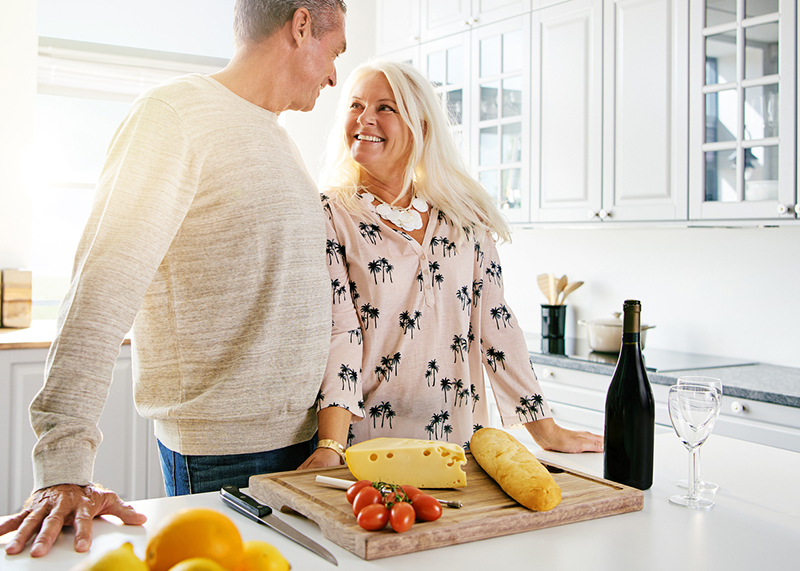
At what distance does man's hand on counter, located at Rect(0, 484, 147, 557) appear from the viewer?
769 millimetres

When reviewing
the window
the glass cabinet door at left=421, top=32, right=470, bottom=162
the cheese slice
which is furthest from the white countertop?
the window

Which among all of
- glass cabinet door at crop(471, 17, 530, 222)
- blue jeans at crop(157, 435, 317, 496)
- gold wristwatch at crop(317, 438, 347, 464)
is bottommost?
blue jeans at crop(157, 435, 317, 496)

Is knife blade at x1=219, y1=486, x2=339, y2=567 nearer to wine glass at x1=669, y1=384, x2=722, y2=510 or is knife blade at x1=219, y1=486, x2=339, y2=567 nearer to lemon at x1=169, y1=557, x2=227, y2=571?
lemon at x1=169, y1=557, x2=227, y2=571

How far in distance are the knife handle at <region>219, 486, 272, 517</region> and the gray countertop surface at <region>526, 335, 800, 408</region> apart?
1.61 m

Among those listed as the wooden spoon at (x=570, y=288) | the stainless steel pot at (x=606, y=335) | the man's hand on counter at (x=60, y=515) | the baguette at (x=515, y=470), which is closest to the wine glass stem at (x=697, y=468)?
the baguette at (x=515, y=470)

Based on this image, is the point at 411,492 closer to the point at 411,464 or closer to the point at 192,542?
the point at 411,464

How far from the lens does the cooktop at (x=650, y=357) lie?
8.33ft

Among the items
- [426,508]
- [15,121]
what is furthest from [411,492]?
[15,121]

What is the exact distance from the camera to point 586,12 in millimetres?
2787

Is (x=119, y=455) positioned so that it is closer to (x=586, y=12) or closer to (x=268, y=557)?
(x=268, y=557)

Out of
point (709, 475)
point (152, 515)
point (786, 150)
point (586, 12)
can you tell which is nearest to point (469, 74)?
point (586, 12)

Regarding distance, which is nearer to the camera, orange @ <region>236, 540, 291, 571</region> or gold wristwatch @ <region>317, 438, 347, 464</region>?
orange @ <region>236, 540, 291, 571</region>

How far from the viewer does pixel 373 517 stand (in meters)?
0.79

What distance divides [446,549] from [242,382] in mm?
476
